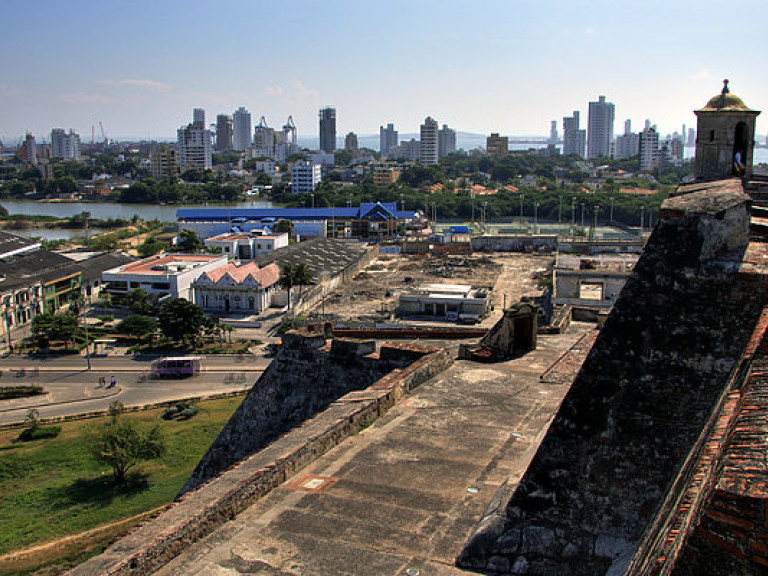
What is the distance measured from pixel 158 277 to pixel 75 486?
71.9 ft

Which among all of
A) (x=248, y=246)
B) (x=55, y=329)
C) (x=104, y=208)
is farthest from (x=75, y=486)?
(x=104, y=208)

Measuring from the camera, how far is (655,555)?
127 inches

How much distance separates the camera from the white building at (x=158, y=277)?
37125 mm

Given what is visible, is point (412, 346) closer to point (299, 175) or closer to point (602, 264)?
point (602, 264)

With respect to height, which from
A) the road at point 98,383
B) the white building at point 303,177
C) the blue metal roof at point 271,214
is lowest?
the road at point 98,383

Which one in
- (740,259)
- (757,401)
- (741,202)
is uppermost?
(741,202)

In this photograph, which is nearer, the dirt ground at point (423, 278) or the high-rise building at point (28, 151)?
the dirt ground at point (423, 278)

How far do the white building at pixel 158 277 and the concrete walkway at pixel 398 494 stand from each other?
2958 cm

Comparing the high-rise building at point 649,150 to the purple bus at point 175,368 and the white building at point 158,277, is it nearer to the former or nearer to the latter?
the white building at point 158,277

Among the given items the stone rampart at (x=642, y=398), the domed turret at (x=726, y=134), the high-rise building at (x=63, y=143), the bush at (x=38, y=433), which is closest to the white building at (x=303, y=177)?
the bush at (x=38, y=433)

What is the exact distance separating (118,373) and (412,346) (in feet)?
62.5

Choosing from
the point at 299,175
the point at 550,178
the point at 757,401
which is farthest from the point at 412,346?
the point at 550,178

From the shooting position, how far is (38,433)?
1986 cm

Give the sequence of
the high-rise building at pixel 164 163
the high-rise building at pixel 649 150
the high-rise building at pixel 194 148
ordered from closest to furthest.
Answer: the high-rise building at pixel 164 163, the high-rise building at pixel 649 150, the high-rise building at pixel 194 148
